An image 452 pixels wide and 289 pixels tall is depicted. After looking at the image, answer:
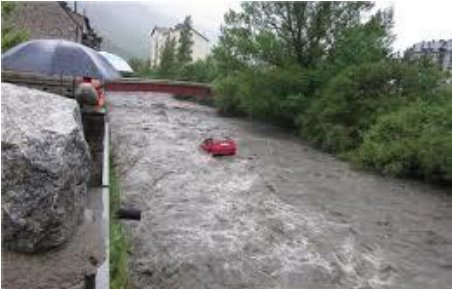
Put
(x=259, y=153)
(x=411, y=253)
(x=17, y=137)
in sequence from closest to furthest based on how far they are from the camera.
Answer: (x=17, y=137) < (x=411, y=253) < (x=259, y=153)

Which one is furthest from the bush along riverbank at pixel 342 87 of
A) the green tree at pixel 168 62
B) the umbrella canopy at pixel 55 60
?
the green tree at pixel 168 62

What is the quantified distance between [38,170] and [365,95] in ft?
70.4

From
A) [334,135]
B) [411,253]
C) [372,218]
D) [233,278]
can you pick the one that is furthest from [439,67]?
[233,278]

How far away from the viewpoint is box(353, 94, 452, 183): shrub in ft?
69.9

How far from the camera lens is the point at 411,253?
13750mm

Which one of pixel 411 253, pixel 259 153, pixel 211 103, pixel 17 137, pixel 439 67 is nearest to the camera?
pixel 17 137

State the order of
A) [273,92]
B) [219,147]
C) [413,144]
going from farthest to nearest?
[273,92]
[219,147]
[413,144]

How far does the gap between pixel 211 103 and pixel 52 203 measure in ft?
117

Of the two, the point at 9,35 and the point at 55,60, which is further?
the point at 9,35

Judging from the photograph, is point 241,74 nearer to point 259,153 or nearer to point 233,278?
point 259,153

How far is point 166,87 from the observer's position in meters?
45.5

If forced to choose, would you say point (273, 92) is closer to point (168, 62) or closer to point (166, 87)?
point (166, 87)

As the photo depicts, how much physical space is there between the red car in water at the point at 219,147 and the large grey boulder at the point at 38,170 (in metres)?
15.4

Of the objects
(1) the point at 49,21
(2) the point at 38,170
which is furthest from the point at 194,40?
(2) the point at 38,170
